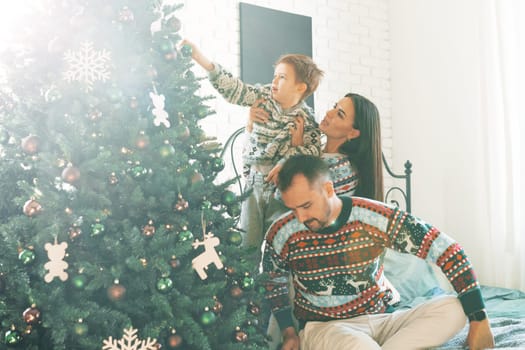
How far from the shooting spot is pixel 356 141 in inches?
80.4

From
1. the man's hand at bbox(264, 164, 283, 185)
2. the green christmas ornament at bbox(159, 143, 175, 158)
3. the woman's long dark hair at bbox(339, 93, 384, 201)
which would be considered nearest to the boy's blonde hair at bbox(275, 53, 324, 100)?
the woman's long dark hair at bbox(339, 93, 384, 201)

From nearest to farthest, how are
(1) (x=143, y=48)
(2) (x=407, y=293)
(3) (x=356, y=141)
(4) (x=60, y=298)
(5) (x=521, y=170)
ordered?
(4) (x=60, y=298), (1) (x=143, y=48), (3) (x=356, y=141), (2) (x=407, y=293), (5) (x=521, y=170)

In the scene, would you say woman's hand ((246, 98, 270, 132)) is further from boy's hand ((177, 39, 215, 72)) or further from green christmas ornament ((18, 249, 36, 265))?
green christmas ornament ((18, 249, 36, 265))

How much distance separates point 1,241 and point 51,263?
18 cm

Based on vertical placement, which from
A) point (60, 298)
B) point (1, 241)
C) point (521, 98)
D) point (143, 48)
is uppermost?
point (521, 98)

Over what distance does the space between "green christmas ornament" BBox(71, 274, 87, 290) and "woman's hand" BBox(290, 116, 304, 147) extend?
106 centimetres

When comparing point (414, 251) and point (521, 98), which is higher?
point (521, 98)

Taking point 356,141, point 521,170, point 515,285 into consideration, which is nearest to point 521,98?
point 521,170

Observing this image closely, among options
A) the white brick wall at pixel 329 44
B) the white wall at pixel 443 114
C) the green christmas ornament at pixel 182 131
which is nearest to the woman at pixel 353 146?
the green christmas ornament at pixel 182 131

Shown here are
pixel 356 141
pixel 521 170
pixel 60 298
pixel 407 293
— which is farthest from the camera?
pixel 521 170

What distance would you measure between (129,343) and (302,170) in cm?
70

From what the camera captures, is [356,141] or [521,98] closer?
[356,141]

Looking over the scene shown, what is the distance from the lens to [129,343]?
1.24 metres

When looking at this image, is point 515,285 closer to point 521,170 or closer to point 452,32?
point 521,170
